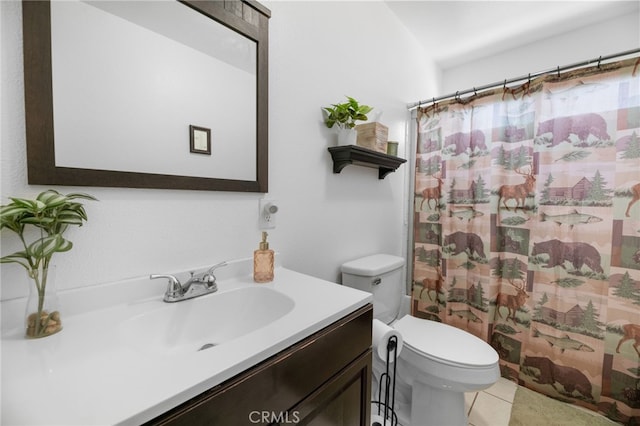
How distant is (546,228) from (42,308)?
7.14 ft

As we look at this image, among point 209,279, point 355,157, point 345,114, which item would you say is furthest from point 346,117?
point 209,279

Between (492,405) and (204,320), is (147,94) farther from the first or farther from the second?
(492,405)

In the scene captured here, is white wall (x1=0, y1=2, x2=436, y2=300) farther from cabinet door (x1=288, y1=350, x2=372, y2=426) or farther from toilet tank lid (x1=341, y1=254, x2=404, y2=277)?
cabinet door (x1=288, y1=350, x2=372, y2=426)

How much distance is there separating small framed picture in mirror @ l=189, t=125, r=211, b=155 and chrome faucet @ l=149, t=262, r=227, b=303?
40 centimetres

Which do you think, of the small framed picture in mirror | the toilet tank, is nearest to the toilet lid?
the toilet tank

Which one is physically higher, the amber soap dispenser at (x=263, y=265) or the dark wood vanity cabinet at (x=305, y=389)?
the amber soap dispenser at (x=263, y=265)

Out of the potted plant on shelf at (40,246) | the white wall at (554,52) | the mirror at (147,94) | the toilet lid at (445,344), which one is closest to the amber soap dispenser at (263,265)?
the mirror at (147,94)

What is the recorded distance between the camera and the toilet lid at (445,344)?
1.16 metres

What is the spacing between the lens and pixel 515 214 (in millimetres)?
1652

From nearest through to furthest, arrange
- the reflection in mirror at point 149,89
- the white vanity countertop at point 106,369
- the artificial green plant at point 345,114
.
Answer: the white vanity countertop at point 106,369 → the reflection in mirror at point 149,89 → the artificial green plant at point 345,114

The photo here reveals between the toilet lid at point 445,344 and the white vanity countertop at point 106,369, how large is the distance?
77cm

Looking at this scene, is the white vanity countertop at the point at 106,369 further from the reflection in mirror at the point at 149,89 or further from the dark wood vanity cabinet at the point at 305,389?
the reflection in mirror at the point at 149,89

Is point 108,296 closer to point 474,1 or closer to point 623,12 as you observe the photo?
point 474,1

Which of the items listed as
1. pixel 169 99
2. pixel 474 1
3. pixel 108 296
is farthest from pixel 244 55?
pixel 474 1
